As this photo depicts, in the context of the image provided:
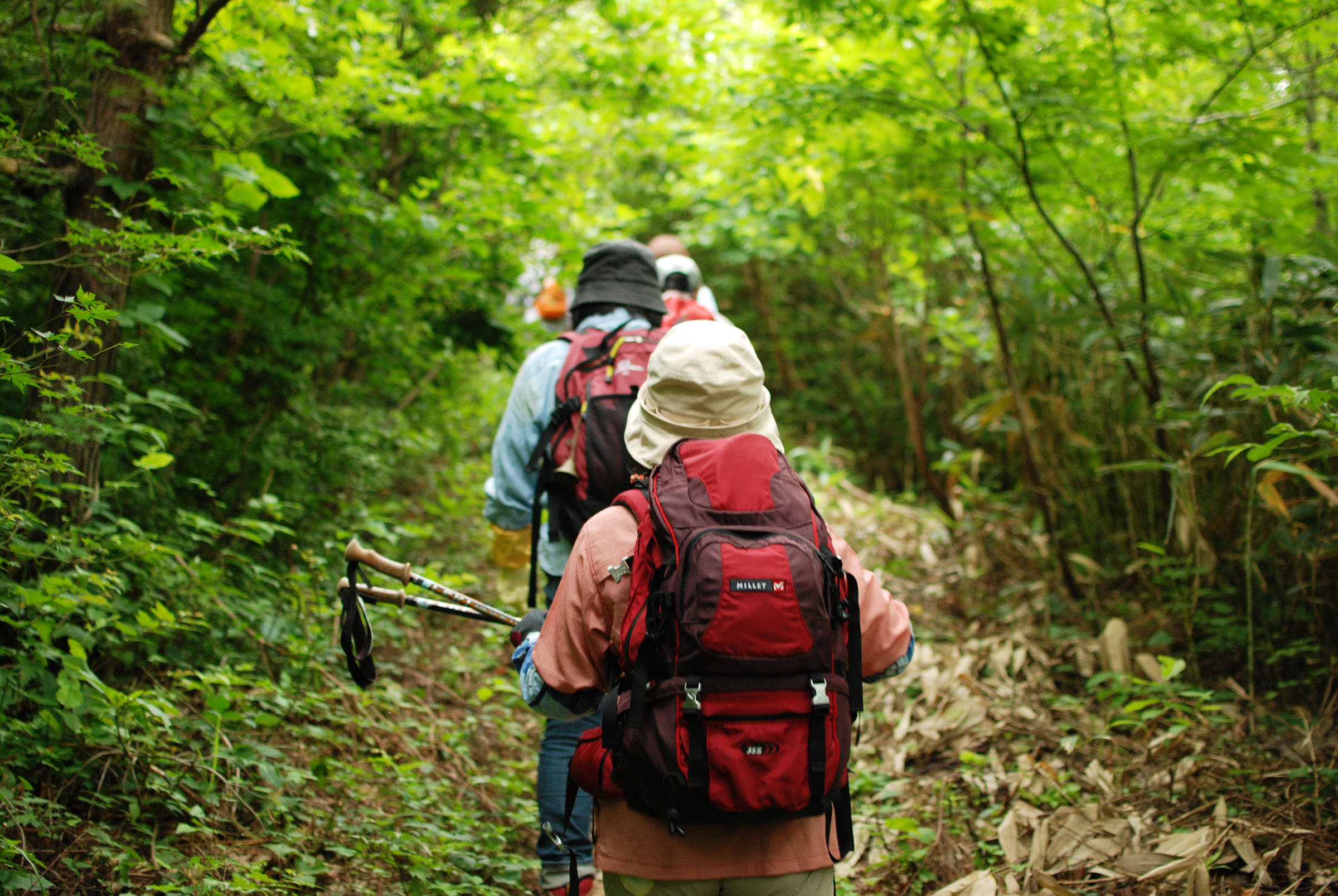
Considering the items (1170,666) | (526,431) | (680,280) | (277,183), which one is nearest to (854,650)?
(526,431)

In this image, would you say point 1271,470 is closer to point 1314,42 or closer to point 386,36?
point 1314,42

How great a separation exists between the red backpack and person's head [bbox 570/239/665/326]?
21cm

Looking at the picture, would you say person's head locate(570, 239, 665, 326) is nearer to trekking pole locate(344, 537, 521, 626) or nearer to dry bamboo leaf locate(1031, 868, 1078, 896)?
trekking pole locate(344, 537, 521, 626)

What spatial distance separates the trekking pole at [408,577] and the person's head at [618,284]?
1228 millimetres

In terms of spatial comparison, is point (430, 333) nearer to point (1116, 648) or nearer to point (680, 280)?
point (680, 280)

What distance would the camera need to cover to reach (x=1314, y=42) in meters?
3.69

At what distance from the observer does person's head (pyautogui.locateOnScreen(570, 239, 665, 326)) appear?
118 inches

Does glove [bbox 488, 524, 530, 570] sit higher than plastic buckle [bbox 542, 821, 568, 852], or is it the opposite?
glove [bbox 488, 524, 530, 570]

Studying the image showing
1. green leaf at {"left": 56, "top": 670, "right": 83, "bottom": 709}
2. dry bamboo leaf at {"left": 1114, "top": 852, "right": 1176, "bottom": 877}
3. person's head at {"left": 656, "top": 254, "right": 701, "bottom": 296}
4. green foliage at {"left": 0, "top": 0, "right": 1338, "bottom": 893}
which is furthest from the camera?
person's head at {"left": 656, "top": 254, "right": 701, "bottom": 296}

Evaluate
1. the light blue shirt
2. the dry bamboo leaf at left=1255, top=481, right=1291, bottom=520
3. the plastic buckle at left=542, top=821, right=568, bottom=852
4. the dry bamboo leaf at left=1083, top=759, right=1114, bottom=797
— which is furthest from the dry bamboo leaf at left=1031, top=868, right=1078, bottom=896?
the light blue shirt

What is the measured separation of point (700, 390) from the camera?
1902 millimetres

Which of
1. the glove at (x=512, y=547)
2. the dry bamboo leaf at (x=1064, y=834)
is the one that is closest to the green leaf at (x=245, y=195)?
the glove at (x=512, y=547)

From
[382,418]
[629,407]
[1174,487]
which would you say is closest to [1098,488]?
[1174,487]

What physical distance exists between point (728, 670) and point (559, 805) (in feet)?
4.63
